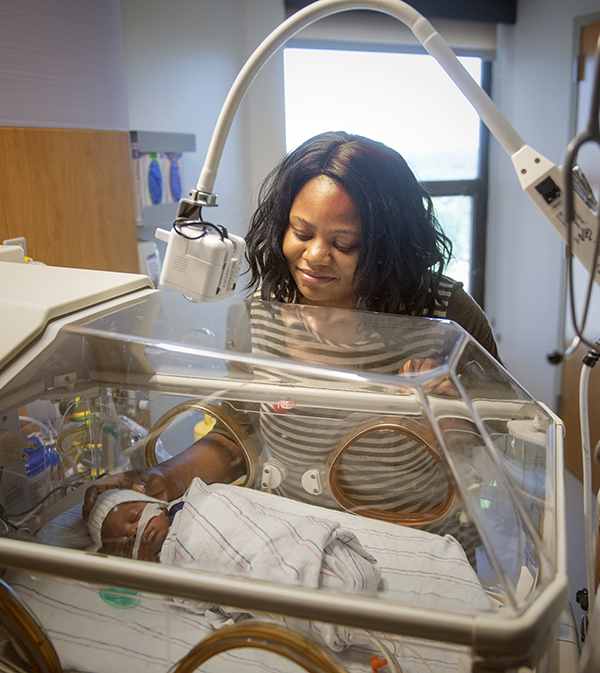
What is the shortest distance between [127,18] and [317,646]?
2759 mm

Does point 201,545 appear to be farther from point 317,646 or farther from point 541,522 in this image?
point 541,522

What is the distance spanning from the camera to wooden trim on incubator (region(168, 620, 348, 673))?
577 millimetres

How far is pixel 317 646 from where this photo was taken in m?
0.58

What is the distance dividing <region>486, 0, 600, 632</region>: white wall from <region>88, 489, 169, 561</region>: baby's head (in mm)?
2431

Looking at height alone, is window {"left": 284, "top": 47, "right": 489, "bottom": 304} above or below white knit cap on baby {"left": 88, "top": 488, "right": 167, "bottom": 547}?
above

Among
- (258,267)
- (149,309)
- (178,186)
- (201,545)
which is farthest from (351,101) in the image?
(201,545)

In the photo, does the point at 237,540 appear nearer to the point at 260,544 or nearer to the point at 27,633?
the point at 260,544

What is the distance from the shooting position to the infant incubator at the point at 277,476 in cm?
58

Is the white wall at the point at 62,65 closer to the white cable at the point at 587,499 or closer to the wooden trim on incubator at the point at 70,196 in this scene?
the wooden trim on incubator at the point at 70,196

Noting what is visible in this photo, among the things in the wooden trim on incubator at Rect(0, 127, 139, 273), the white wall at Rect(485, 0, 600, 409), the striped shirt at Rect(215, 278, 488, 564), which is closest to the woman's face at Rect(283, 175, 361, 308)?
the striped shirt at Rect(215, 278, 488, 564)

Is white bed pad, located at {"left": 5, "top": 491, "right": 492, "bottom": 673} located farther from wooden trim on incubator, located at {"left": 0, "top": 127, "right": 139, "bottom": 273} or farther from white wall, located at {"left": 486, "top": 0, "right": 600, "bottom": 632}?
white wall, located at {"left": 486, "top": 0, "right": 600, "bottom": 632}

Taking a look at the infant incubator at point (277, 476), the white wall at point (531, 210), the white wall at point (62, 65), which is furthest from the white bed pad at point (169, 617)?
the white wall at point (531, 210)

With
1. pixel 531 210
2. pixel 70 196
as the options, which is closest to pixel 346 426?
pixel 70 196

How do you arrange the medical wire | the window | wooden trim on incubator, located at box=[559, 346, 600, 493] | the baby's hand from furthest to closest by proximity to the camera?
the window
wooden trim on incubator, located at box=[559, 346, 600, 493]
the baby's hand
the medical wire
